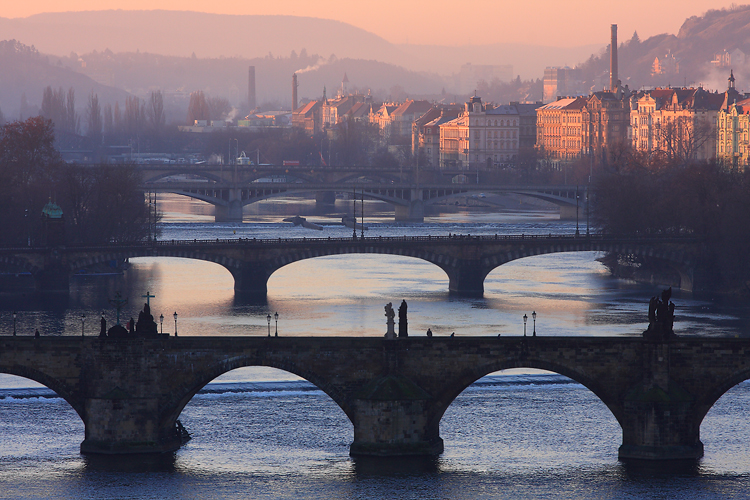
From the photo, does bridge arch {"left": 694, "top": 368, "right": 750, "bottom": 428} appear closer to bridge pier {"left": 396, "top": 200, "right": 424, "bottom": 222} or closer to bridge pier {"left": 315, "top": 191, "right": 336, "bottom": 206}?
bridge pier {"left": 396, "top": 200, "right": 424, "bottom": 222}

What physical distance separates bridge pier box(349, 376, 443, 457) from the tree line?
56.0m

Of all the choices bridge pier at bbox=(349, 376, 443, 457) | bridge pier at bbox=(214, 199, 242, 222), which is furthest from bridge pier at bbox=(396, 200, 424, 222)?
bridge pier at bbox=(349, 376, 443, 457)

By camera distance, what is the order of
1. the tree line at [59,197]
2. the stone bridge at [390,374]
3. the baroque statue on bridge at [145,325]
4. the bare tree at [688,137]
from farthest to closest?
the bare tree at [688,137]
the tree line at [59,197]
the baroque statue on bridge at [145,325]
the stone bridge at [390,374]

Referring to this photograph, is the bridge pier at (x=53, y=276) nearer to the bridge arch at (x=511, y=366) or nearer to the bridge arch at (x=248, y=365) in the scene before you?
the bridge arch at (x=248, y=365)

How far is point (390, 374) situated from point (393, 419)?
1617mm

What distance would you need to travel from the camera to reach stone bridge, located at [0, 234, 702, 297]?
103250 millimetres

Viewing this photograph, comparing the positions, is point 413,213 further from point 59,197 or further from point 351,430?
point 351,430

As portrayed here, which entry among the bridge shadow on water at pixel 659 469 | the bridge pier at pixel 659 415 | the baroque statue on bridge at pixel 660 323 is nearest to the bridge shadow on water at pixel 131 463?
the bridge shadow on water at pixel 659 469

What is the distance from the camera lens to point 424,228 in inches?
5753

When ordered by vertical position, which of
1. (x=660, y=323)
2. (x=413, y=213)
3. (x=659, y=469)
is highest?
(x=660, y=323)

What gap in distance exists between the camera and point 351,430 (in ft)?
198

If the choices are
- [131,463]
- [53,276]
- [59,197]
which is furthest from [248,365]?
[59,197]

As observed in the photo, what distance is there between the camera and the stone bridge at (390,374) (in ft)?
178

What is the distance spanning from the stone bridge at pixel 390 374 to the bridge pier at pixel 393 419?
0.04 meters
